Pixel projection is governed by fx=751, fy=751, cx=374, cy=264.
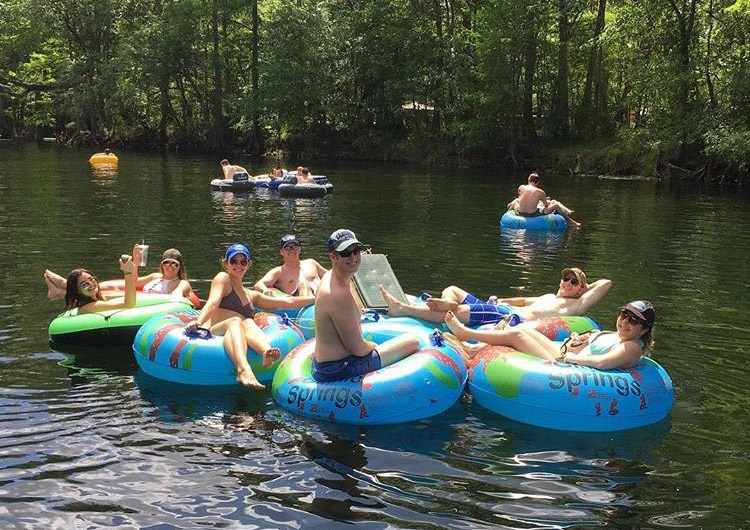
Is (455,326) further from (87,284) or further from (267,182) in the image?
(267,182)

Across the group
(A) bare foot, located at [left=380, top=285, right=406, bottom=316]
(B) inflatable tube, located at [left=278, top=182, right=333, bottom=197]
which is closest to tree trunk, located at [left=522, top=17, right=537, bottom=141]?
(B) inflatable tube, located at [left=278, top=182, right=333, bottom=197]

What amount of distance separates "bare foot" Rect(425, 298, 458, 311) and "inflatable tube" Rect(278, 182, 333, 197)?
14.1m

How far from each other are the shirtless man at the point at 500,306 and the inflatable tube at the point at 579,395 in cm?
122

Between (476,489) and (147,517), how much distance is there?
2082 millimetres

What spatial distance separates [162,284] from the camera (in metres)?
8.71

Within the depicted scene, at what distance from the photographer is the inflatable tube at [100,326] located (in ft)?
25.2

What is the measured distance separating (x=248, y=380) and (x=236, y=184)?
16540 millimetres

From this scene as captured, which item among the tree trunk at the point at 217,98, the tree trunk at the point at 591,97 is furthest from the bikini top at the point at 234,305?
the tree trunk at the point at 217,98

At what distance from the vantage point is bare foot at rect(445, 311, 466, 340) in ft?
22.8

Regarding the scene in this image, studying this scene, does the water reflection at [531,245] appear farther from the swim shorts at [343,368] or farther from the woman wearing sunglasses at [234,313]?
the swim shorts at [343,368]

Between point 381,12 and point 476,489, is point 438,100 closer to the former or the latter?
point 381,12

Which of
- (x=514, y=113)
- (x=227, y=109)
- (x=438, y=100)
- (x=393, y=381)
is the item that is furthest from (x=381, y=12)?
(x=393, y=381)

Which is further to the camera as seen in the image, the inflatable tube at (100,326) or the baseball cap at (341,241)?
the inflatable tube at (100,326)

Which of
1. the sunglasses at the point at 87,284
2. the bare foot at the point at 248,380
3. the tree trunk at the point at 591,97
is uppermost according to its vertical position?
the tree trunk at the point at 591,97
